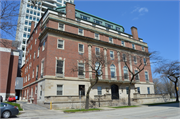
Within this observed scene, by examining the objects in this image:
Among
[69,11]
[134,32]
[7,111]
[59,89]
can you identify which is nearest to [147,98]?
[134,32]

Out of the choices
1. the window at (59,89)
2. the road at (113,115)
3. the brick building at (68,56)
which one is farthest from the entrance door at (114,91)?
the road at (113,115)

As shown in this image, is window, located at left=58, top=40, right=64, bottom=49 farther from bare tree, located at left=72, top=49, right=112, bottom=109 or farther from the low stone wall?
the low stone wall

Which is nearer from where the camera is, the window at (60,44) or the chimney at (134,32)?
the window at (60,44)

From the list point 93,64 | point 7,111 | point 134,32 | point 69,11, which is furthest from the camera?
point 134,32

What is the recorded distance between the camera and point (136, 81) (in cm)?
3516

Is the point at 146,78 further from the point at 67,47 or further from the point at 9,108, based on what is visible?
the point at 9,108

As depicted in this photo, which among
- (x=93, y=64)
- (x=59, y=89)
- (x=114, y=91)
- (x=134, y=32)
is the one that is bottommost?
(x=114, y=91)

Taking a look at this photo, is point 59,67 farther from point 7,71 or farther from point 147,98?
point 7,71

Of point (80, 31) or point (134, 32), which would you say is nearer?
point (80, 31)

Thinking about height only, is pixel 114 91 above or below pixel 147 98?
above

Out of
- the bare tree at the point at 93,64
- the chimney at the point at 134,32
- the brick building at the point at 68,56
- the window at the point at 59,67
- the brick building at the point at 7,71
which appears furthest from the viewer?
the chimney at the point at 134,32

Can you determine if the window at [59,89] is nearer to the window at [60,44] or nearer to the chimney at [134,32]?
the window at [60,44]

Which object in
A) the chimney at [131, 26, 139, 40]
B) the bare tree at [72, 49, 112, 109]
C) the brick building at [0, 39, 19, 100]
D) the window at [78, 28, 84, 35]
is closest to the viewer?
the bare tree at [72, 49, 112, 109]

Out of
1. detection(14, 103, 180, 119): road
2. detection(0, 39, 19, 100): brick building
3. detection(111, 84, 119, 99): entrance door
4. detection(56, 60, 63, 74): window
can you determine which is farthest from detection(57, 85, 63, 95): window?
detection(0, 39, 19, 100): brick building
